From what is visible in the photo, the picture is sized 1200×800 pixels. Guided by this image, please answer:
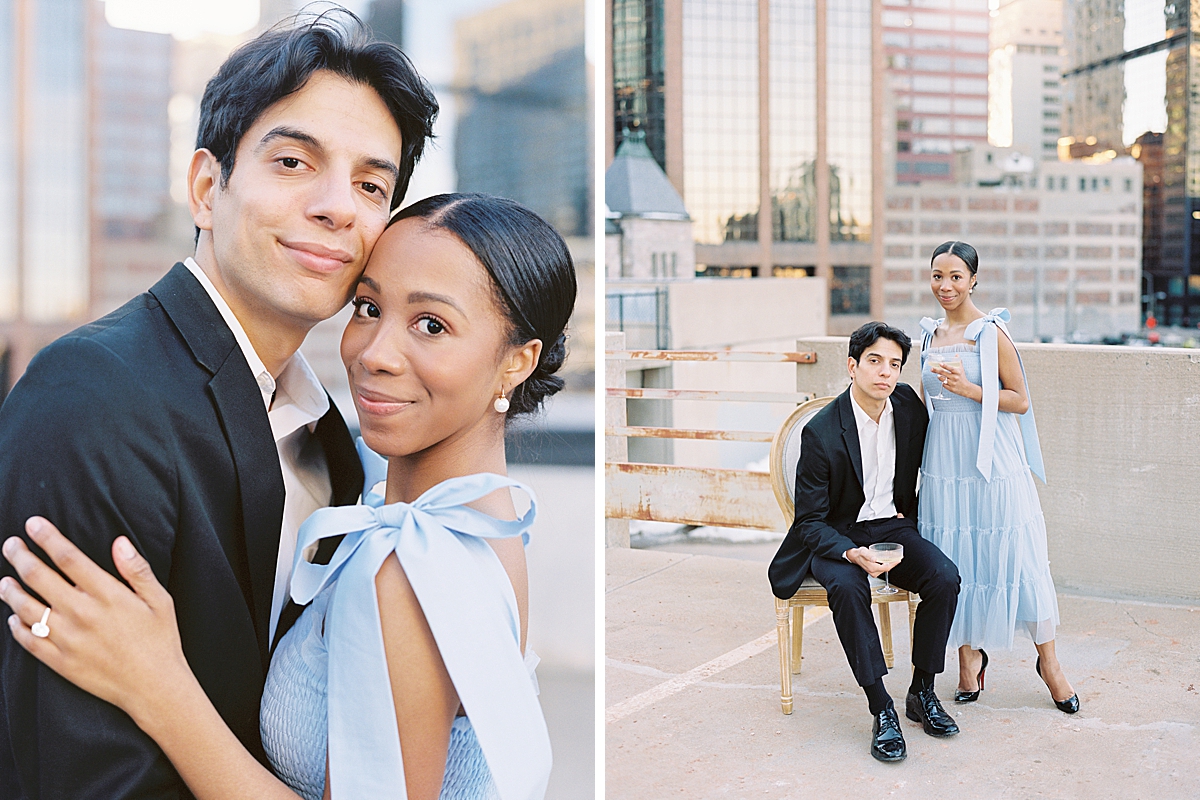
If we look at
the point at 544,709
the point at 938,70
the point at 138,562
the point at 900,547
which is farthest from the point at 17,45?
the point at 938,70

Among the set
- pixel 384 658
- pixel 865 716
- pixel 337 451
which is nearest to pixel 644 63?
pixel 865 716

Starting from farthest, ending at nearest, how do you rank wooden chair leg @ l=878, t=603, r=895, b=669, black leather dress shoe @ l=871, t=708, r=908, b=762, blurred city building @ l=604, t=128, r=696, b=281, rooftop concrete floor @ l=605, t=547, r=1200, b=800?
1. blurred city building @ l=604, t=128, r=696, b=281
2. wooden chair leg @ l=878, t=603, r=895, b=669
3. black leather dress shoe @ l=871, t=708, r=908, b=762
4. rooftop concrete floor @ l=605, t=547, r=1200, b=800

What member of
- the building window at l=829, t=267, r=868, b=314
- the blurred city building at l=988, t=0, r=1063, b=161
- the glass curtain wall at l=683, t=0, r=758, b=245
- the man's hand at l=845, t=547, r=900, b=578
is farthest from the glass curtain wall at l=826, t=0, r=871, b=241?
the man's hand at l=845, t=547, r=900, b=578

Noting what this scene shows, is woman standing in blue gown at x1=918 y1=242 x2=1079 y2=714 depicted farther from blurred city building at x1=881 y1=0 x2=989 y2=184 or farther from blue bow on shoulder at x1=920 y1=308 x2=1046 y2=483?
blurred city building at x1=881 y1=0 x2=989 y2=184

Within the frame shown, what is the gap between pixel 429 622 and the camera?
123 centimetres

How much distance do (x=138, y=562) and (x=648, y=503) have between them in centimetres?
528

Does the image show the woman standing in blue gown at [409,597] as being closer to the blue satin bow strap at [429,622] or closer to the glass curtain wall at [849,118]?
the blue satin bow strap at [429,622]

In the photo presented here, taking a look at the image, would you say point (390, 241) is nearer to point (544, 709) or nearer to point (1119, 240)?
point (544, 709)

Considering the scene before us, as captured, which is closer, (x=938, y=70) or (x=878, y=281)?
(x=878, y=281)

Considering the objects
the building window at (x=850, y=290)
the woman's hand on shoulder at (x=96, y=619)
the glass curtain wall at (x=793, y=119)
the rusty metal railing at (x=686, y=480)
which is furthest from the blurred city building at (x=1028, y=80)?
the woman's hand on shoulder at (x=96, y=619)

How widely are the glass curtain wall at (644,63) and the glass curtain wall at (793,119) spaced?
7.50 m

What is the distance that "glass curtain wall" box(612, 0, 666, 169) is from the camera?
6038 centimetres

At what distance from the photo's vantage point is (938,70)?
3324 inches

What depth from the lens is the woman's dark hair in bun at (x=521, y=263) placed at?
134 cm
